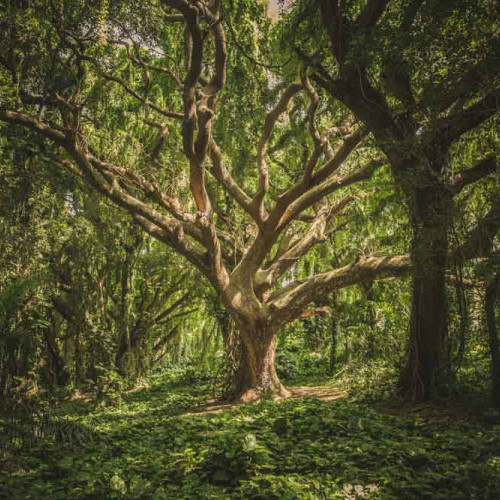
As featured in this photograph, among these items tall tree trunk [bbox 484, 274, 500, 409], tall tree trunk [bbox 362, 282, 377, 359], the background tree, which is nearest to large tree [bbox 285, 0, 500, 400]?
tall tree trunk [bbox 484, 274, 500, 409]

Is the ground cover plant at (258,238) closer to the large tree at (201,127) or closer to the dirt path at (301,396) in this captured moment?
the large tree at (201,127)

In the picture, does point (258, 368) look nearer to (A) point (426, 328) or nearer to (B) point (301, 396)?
(B) point (301, 396)

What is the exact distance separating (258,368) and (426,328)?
341 cm

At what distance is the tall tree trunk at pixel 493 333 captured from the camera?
4766mm

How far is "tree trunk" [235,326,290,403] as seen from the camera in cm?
824

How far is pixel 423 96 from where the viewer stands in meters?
4.46

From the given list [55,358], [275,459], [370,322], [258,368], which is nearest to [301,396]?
[258,368]

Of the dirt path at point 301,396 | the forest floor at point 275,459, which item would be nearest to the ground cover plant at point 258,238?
the forest floor at point 275,459

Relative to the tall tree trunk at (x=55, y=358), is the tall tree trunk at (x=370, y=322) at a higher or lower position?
higher

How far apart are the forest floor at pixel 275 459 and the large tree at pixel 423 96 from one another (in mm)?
1394

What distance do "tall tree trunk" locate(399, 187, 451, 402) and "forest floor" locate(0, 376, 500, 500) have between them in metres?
0.48

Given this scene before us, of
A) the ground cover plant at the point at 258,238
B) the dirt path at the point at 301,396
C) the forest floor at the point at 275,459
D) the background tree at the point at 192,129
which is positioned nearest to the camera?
the forest floor at the point at 275,459

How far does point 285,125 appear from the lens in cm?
1011

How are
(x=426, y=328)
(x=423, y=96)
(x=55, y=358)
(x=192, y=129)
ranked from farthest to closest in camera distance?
(x=55, y=358), (x=192, y=129), (x=426, y=328), (x=423, y=96)
